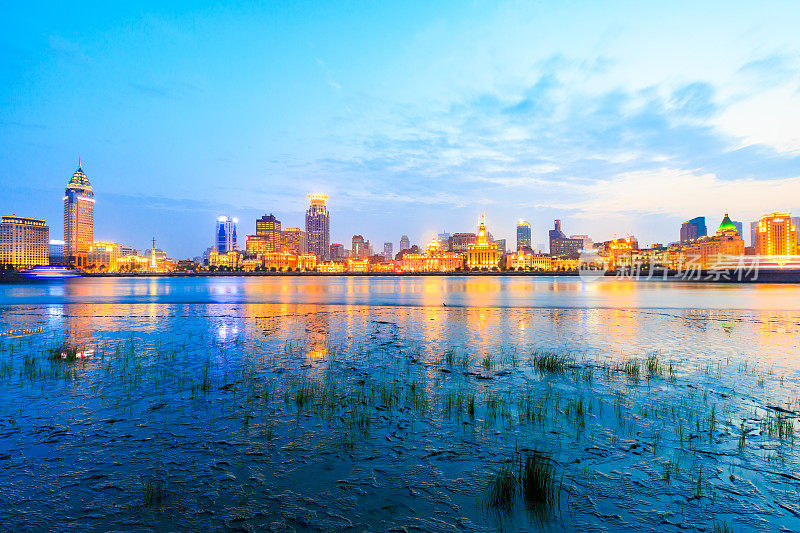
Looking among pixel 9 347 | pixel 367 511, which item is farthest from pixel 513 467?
pixel 9 347

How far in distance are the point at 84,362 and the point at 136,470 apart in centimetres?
1306

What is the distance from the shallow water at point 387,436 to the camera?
6.82 metres

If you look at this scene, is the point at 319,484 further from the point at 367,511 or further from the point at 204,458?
the point at 204,458

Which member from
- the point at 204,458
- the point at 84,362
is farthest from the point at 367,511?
the point at 84,362

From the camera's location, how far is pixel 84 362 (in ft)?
58.6

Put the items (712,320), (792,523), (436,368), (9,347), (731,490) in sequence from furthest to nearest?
(712,320), (9,347), (436,368), (731,490), (792,523)

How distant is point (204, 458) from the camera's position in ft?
28.2

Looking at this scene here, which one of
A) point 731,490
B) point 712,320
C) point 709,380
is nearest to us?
point 731,490

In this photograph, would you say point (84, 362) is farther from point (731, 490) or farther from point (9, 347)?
point (731, 490)

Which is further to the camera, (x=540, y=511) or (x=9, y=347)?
(x=9, y=347)

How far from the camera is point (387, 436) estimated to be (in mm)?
10008

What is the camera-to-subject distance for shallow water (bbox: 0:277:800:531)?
269 inches

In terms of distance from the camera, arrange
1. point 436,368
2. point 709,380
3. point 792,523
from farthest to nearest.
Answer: point 436,368
point 709,380
point 792,523

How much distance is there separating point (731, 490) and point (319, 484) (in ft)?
25.0
